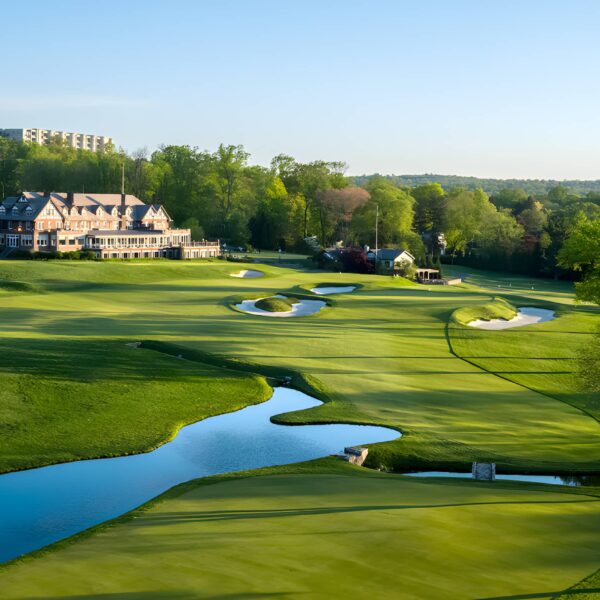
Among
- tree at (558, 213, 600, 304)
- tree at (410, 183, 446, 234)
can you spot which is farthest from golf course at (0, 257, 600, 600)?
tree at (410, 183, 446, 234)

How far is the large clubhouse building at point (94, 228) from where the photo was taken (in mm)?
99750

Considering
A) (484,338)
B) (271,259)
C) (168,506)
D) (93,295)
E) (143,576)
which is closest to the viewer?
(143,576)

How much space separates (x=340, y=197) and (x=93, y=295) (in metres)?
68.0

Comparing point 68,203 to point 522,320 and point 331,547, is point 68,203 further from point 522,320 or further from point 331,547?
point 331,547

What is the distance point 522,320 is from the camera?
228 ft

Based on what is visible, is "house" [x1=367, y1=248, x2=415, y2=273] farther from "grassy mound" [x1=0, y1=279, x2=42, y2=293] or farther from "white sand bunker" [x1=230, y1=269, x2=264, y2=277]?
"grassy mound" [x1=0, y1=279, x2=42, y2=293]

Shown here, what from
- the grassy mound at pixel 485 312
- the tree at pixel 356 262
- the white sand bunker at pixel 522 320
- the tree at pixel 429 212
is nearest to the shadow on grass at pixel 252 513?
the grassy mound at pixel 485 312

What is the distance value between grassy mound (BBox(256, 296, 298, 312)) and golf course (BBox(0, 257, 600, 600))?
0.20 meters

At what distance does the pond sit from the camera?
23594mm

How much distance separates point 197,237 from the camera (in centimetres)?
12631

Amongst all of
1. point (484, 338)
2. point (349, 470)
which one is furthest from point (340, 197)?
point (349, 470)

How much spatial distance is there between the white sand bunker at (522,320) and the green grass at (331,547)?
39883mm

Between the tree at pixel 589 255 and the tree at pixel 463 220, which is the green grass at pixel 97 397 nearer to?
the tree at pixel 589 255

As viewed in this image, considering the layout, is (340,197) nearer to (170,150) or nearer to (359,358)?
(170,150)
